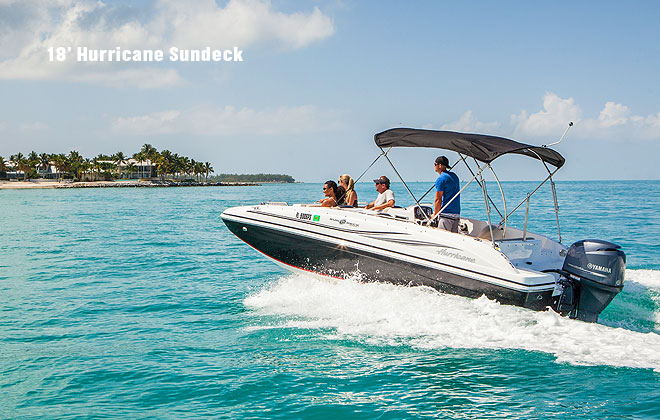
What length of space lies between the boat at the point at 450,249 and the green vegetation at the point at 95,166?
11478 cm

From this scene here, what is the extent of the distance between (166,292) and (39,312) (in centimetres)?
201

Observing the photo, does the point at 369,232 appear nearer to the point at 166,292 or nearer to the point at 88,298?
the point at 166,292

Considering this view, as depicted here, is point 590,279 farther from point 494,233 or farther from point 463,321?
point 494,233

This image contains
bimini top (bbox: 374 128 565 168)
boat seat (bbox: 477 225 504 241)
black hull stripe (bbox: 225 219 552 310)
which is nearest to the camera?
black hull stripe (bbox: 225 219 552 310)

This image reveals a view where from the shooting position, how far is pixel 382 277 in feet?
23.5

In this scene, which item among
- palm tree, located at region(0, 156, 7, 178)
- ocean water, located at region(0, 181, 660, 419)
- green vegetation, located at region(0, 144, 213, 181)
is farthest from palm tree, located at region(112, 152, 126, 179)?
ocean water, located at region(0, 181, 660, 419)

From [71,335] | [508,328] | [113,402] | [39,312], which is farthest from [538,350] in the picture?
[39,312]

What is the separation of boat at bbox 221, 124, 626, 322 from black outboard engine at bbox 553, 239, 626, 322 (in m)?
0.01

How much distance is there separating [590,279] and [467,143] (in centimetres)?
211

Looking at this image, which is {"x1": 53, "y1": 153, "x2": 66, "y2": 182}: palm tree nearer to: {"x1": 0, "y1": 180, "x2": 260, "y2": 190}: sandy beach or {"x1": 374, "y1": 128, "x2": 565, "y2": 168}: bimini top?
{"x1": 0, "y1": 180, "x2": 260, "y2": 190}: sandy beach

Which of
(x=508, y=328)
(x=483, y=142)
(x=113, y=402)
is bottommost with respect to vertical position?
(x=113, y=402)

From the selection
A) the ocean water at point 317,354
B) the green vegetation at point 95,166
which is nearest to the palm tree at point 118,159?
the green vegetation at point 95,166

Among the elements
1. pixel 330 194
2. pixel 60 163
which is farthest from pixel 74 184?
pixel 330 194

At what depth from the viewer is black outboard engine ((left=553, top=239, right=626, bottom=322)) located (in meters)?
5.79
